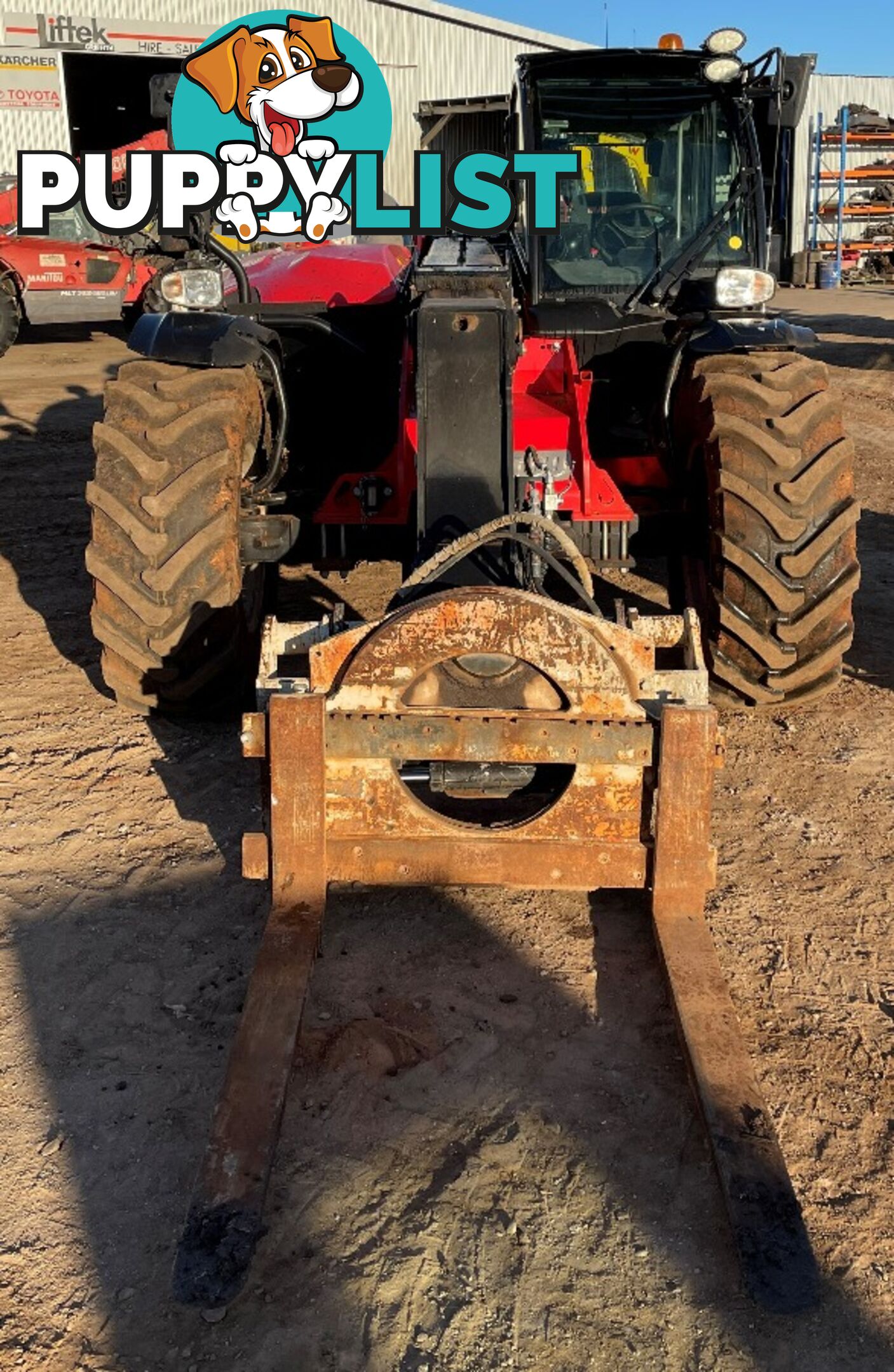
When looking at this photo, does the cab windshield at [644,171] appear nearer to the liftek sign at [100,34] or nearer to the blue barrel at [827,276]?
the liftek sign at [100,34]

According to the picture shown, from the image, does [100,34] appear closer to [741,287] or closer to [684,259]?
[684,259]

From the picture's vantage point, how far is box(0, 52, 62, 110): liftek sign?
22.6m

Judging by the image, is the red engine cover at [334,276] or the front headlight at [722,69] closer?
the front headlight at [722,69]

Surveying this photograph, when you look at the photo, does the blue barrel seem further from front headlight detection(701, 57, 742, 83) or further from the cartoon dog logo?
front headlight detection(701, 57, 742, 83)

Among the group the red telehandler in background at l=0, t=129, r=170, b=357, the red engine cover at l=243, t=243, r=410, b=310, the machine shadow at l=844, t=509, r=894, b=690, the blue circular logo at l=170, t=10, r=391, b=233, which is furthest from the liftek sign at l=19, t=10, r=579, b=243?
the machine shadow at l=844, t=509, r=894, b=690

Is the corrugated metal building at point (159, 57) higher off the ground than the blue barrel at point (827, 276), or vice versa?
the corrugated metal building at point (159, 57)

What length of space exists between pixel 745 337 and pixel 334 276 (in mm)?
3475

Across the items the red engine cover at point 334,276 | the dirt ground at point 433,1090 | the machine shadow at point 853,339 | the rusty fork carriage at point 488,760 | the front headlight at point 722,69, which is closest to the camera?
the dirt ground at point 433,1090

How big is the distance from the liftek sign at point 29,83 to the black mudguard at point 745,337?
70.7 ft

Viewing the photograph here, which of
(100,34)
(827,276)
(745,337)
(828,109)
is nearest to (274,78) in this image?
(100,34)

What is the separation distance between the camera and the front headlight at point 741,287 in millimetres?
4918

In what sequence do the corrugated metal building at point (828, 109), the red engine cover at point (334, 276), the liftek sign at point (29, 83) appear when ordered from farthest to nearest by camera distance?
1. the corrugated metal building at point (828, 109)
2. the liftek sign at point (29, 83)
3. the red engine cover at point (334, 276)

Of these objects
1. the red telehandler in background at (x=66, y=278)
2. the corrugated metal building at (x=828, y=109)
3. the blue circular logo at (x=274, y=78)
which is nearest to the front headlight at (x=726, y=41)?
the red telehandler in background at (x=66, y=278)

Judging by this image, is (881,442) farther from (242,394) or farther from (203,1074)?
(203,1074)
